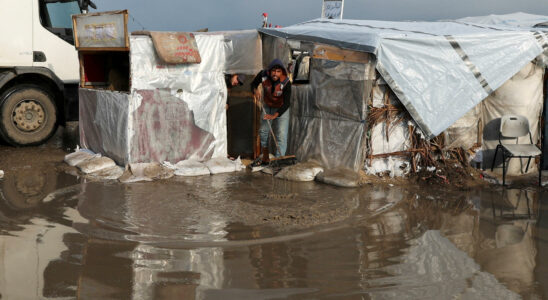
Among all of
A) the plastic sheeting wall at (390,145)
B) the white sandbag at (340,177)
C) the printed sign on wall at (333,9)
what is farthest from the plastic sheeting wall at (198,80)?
the printed sign on wall at (333,9)

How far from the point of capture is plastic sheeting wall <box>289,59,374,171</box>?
780 cm

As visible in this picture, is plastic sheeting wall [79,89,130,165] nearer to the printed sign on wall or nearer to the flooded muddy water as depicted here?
the flooded muddy water

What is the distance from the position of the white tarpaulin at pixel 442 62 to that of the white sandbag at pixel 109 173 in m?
3.23

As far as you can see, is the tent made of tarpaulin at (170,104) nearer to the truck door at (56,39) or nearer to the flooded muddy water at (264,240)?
the flooded muddy water at (264,240)

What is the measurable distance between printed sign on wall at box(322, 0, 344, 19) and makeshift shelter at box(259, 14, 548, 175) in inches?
123

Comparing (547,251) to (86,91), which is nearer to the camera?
(547,251)

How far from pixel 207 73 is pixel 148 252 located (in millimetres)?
4280

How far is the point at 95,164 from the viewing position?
27.2 ft

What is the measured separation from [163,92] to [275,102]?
5.60 ft

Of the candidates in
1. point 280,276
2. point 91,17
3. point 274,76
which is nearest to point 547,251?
point 280,276

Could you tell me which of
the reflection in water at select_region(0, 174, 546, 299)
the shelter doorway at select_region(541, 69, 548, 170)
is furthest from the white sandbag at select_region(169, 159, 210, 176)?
the shelter doorway at select_region(541, 69, 548, 170)

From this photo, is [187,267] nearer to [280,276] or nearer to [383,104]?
[280,276]

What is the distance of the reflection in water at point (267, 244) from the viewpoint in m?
4.21

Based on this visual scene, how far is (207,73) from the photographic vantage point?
8633 millimetres
